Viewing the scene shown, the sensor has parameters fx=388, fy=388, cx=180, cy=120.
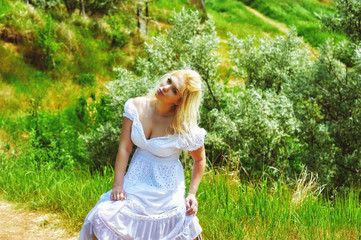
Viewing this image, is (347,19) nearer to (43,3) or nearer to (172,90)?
(172,90)

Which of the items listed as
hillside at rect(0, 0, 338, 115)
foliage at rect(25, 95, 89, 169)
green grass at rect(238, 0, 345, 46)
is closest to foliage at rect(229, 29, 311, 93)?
hillside at rect(0, 0, 338, 115)

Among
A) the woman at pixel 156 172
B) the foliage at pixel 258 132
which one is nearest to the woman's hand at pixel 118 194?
the woman at pixel 156 172

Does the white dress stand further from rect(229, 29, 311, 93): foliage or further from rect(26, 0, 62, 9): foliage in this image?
rect(26, 0, 62, 9): foliage

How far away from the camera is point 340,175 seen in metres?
6.20

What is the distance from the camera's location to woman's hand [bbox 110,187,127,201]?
269cm

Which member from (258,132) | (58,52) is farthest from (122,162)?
(58,52)

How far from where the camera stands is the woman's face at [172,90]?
9.45ft

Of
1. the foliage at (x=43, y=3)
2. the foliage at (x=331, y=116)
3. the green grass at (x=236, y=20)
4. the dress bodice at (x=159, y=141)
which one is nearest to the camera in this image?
the dress bodice at (x=159, y=141)

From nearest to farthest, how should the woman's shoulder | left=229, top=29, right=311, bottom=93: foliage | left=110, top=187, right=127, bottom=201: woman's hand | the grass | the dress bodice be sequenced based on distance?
left=110, top=187, right=127, bottom=201: woman's hand < the dress bodice < the woman's shoulder < the grass < left=229, top=29, right=311, bottom=93: foliage

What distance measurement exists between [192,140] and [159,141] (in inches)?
9.9

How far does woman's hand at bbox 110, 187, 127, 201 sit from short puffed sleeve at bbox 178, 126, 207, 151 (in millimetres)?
518

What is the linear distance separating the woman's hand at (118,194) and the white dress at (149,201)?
0.03 metres

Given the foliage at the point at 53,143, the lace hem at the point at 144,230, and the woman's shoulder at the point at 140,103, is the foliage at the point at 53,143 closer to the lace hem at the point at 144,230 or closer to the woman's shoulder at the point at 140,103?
the woman's shoulder at the point at 140,103

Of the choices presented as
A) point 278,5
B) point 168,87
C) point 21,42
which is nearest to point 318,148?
point 168,87
